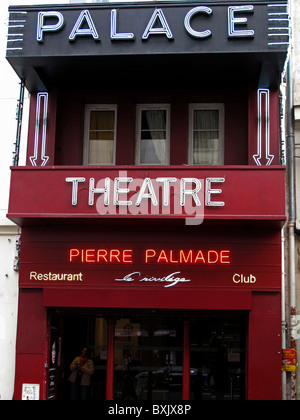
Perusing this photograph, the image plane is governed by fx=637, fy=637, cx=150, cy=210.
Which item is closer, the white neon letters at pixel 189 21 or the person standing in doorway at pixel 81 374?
the white neon letters at pixel 189 21

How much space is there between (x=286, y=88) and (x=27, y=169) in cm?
664

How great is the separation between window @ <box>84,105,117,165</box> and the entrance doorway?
378 centimetres

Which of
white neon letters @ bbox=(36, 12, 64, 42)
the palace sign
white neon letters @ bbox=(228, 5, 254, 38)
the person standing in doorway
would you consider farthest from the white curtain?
the person standing in doorway

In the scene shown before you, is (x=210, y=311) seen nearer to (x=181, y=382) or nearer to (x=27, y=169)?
(x=181, y=382)

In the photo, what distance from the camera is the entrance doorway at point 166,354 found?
48.5 ft

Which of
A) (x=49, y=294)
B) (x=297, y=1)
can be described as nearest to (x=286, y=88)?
(x=297, y=1)

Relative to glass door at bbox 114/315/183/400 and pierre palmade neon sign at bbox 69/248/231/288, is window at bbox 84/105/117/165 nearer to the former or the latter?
pierre palmade neon sign at bbox 69/248/231/288

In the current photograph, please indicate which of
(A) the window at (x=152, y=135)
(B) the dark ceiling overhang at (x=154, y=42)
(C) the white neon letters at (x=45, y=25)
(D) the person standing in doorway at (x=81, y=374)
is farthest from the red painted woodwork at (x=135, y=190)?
(D) the person standing in doorway at (x=81, y=374)

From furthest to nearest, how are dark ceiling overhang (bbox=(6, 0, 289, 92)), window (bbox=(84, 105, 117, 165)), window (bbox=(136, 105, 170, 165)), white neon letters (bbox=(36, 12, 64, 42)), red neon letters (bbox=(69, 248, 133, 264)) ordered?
window (bbox=(84, 105, 117, 165)) → window (bbox=(136, 105, 170, 165)) → red neon letters (bbox=(69, 248, 133, 264)) → white neon letters (bbox=(36, 12, 64, 42)) → dark ceiling overhang (bbox=(6, 0, 289, 92))

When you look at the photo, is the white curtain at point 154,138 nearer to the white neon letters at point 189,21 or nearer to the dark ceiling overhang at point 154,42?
the dark ceiling overhang at point 154,42

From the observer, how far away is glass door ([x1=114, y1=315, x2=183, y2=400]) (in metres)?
14.9

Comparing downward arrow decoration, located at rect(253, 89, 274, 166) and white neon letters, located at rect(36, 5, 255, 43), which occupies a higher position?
white neon letters, located at rect(36, 5, 255, 43)

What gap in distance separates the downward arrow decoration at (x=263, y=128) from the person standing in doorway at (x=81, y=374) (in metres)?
6.07

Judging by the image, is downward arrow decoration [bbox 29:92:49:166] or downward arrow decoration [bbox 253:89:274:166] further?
downward arrow decoration [bbox 29:92:49:166]
